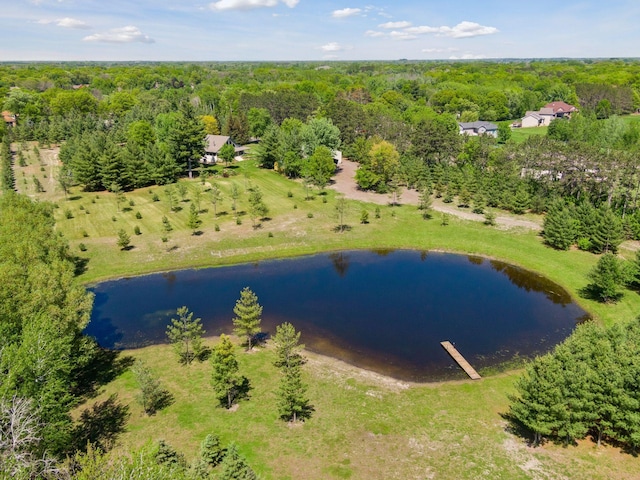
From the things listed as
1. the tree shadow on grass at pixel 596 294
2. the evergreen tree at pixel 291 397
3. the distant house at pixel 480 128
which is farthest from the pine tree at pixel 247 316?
the distant house at pixel 480 128

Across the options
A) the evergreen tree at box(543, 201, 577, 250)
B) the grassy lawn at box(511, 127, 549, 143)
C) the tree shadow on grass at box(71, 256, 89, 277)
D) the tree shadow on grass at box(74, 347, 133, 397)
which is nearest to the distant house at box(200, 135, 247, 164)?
the tree shadow on grass at box(71, 256, 89, 277)

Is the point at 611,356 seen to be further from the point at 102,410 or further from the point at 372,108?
the point at 372,108

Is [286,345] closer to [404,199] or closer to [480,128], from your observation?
[404,199]

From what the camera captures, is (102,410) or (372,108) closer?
(102,410)

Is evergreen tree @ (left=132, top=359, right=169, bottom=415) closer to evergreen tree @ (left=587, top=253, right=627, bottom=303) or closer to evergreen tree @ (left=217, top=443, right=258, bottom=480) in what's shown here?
evergreen tree @ (left=217, top=443, right=258, bottom=480)

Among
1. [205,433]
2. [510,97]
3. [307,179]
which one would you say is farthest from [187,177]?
[510,97]

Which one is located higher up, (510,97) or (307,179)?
(510,97)

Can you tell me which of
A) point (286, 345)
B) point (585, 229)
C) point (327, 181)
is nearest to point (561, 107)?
point (327, 181)
